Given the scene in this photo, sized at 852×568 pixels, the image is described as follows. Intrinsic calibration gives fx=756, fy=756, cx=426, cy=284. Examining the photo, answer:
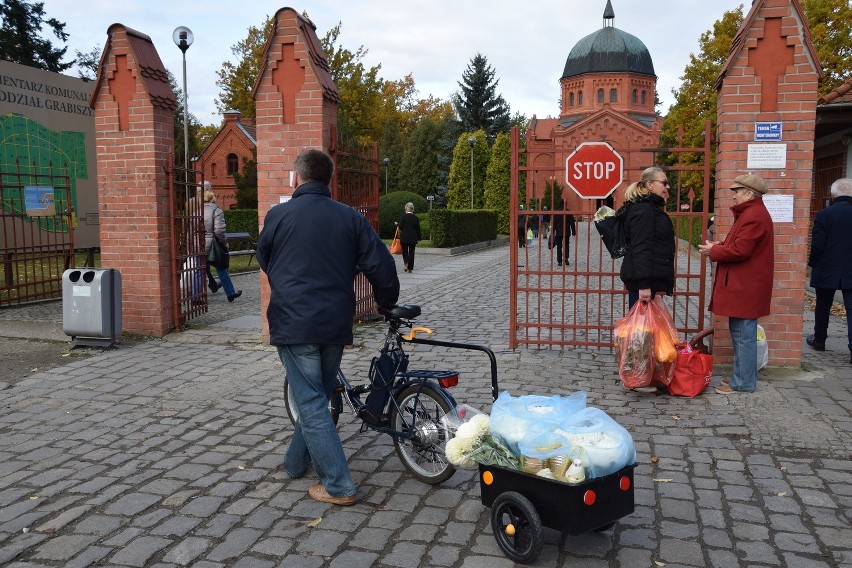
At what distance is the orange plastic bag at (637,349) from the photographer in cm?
653

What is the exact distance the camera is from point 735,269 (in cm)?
662

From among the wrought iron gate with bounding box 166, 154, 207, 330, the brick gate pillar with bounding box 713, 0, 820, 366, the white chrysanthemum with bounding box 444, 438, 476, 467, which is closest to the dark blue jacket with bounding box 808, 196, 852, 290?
the brick gate pillar with bounding box 713, 0, 820, 366

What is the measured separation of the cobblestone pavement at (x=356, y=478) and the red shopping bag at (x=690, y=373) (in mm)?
153

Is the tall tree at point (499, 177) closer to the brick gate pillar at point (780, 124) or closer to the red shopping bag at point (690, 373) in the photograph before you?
the brick gate pillar at point (780, 124)

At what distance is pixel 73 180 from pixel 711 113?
28106mm

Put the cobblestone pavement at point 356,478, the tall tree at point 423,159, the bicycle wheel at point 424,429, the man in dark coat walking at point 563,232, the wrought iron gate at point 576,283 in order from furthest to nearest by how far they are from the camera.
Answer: the tall tree at point 423,159
the man in dark coat walking at point 563,232
the wrought iron gate at point 576,283
the bicycle wheel at point 424,429
the cobblestone pavement at point 356,478

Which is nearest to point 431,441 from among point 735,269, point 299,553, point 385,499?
point 385,499

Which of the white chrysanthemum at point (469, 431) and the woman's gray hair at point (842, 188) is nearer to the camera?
the white chrysanthemum at point (469, 431)

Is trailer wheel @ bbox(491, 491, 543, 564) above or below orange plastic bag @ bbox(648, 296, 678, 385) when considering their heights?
below

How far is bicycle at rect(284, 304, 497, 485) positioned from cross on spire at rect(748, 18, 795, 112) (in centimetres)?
467

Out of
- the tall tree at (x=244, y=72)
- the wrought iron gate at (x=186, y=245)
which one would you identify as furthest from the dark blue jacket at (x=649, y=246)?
the tall tree at (x=244, y=72)

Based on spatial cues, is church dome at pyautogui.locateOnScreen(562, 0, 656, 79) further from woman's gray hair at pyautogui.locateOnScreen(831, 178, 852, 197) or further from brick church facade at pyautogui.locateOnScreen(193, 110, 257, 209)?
woman's gray hair at pyautogui.locateOnScreen(831, 178, 852, 197)

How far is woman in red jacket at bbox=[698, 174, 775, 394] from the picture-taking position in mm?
6480

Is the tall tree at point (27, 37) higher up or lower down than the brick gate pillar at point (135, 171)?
higher up
